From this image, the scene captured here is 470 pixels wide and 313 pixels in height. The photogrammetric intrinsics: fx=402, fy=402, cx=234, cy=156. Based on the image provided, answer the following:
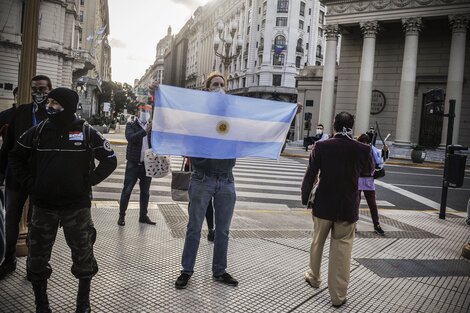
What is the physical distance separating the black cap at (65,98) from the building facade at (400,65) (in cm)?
2777

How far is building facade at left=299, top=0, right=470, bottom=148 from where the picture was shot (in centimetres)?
2809

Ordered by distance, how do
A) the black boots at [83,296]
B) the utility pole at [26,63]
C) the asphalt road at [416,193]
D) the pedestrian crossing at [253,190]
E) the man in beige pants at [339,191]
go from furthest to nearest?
1. the asphalt road at [416,193]
2. the pedestrian crossing at [253,190]
3. the utility pole at [26,63]
4. the man in beige pants at [339,191]
5. the black boots at [83,296]

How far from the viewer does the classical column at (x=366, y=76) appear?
100 ft

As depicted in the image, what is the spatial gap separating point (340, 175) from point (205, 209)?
1.47m

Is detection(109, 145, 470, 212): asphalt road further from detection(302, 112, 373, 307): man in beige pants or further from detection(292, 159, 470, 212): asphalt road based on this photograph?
detection(302, 112, 373, 307): man in beige pants

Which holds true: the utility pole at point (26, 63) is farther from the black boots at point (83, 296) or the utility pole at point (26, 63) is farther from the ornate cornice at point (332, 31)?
the ornate cornice at point (332, 31)

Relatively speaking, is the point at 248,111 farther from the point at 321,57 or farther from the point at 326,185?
the point at 321,57

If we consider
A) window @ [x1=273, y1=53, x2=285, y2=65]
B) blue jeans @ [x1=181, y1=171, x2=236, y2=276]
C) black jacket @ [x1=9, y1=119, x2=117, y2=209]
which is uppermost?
window @ [x1=273, y1=53, x2=285, y2=65]

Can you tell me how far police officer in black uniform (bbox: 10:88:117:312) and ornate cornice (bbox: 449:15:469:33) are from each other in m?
30.4

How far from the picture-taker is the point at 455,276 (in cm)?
508

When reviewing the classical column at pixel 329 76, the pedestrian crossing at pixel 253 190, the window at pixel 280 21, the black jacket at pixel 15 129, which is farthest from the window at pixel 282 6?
the black jacket at pixel 15 129

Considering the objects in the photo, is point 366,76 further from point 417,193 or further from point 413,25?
point 417,193

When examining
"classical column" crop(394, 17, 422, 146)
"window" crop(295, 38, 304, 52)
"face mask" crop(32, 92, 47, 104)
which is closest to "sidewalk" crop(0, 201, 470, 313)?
"face mask" crop(32, 92, 47, 104)

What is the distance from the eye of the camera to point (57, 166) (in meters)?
3.19
